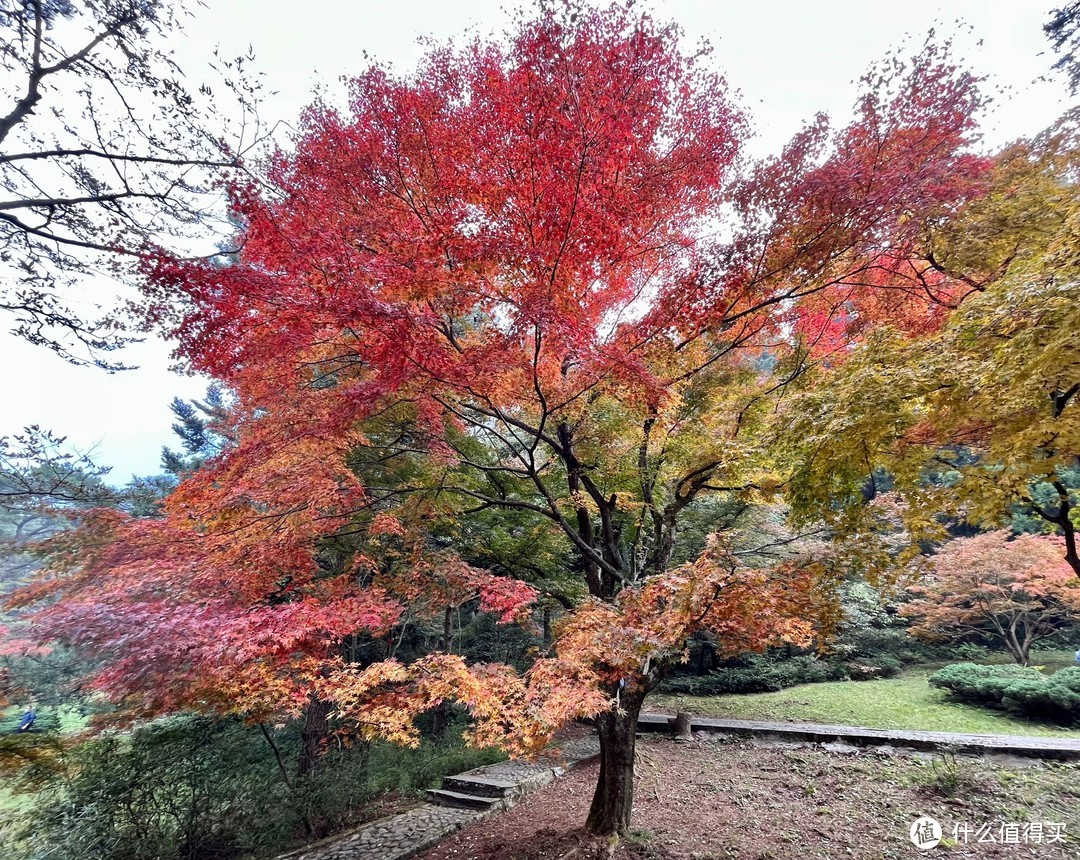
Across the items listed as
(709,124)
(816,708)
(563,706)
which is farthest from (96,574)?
(816,708)

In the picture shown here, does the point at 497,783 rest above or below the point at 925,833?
below

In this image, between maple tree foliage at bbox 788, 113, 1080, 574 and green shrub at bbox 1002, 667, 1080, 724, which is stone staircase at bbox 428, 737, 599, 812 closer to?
maple tree foliage at bbox 788, 113, 1080, 574

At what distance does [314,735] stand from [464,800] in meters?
2.68

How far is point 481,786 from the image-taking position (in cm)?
741

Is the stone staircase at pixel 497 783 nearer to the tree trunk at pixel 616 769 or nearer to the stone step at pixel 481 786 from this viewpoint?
the stone step at pixel 481 786

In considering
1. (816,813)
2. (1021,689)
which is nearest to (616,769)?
(816,813)

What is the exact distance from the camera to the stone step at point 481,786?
23.7 ft

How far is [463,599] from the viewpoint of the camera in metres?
6.55

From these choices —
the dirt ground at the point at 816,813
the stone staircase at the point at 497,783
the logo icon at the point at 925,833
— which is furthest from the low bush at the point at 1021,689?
the stone staircase at the point at 497,783

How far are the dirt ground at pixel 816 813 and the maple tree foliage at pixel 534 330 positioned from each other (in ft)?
3.15

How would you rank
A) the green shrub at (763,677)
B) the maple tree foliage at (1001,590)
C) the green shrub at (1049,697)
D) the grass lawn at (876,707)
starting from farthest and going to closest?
the green shrub at (763,677) → the maple tree foliage at (1001,590) → the grass lawn at (876,707) → the green shrub at (1049,697)

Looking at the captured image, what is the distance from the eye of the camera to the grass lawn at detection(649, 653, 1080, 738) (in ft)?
27.2

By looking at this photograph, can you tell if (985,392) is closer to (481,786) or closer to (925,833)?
(925,833)

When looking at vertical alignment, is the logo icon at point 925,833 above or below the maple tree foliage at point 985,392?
below
